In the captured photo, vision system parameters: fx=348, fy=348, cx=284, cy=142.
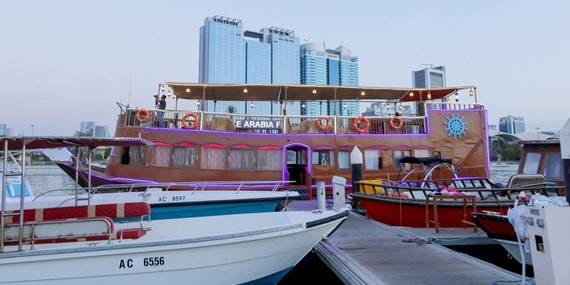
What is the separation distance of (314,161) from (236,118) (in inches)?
169

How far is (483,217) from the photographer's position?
6227 mm

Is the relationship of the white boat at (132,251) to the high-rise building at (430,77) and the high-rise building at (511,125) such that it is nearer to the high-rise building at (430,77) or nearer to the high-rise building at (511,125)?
the high-rise building at (511,125)

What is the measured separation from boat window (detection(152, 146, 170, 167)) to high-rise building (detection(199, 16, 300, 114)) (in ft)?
302

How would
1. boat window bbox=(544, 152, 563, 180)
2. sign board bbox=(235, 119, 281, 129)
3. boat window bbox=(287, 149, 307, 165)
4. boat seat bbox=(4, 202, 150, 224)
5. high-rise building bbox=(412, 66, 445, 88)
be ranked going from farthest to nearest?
high-rise building bbox=(412, 66, 445, 88) → boat window bbox=(287, 149, 307, 165) → sign board bbox=(235, 119, 281, 129) → boat window bbox=(544, 152, 563, 180) → boat seat bbox=(4, 202, 150, 224)

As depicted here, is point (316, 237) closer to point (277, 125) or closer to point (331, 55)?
point (277, 125)

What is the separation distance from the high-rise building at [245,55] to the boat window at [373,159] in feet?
300

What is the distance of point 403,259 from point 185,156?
1098cm

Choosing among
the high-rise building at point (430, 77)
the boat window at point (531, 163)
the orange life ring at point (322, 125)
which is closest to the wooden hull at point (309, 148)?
the orange life ring at point (322, 125)

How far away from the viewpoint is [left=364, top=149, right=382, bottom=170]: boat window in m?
16.7

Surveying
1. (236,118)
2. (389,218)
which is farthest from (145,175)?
(389,218)

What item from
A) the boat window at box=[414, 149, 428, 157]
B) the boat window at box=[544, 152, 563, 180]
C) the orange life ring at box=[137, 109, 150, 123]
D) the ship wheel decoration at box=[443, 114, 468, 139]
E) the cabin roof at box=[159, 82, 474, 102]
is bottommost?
the boat window at box=[544, 152, 563, 180]

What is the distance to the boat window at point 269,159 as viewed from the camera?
51.4ft

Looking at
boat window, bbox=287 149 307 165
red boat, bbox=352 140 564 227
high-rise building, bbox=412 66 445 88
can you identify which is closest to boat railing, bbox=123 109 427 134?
boat window, bbox=287 149 307 165

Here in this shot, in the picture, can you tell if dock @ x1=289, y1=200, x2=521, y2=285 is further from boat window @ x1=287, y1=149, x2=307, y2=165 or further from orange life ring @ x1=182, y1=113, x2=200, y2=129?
boat window @ x1=287, y1=149, x2=307, y2=165
